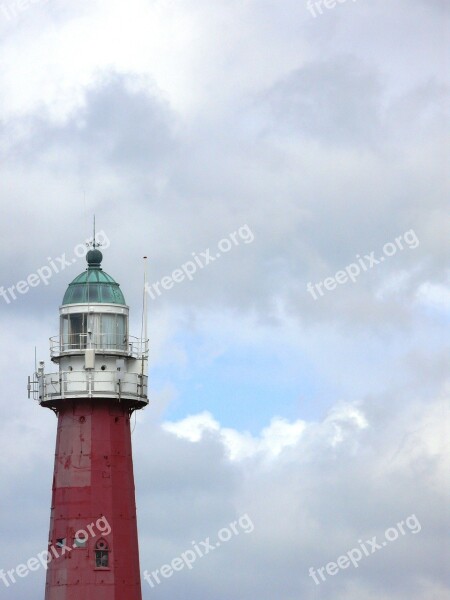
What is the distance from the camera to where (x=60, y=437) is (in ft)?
554

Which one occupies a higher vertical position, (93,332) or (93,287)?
(93,287)

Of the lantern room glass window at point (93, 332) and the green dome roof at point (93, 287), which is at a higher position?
the green dome roof at point (93, 287)

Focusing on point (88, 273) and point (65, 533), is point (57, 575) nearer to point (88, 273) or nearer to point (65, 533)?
point (65, 533)

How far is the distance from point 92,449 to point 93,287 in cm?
719

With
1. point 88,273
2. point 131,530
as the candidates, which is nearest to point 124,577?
point 131,530

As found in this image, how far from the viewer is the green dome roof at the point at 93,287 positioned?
168875mm

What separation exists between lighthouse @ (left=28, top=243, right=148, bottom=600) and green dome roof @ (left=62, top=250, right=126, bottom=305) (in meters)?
0.04

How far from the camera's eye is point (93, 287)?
169m

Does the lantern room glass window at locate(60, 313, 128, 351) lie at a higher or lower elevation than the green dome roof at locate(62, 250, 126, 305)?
lower

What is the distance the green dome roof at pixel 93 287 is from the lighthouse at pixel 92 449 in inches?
1.7

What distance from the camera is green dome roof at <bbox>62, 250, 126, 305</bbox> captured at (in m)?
169

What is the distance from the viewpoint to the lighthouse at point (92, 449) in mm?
167375

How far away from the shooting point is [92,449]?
16825 cm

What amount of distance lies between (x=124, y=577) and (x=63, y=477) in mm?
5173
